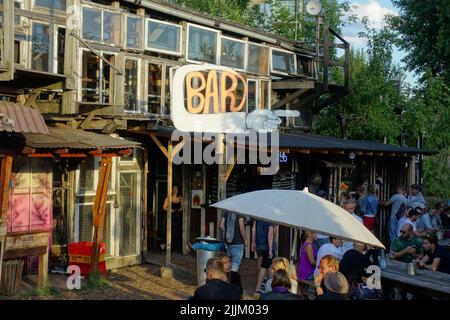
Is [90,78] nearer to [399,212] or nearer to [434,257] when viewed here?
[434,257]

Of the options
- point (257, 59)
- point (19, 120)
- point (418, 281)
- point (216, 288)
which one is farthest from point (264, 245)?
point (257, 59)

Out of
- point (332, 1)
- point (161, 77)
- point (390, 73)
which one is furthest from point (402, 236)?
point (332, 1)

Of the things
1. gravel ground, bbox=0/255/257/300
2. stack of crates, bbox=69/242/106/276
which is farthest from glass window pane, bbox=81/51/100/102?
gravel ground, bbox=0/255/257/300

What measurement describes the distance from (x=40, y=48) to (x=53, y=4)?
3.43ft

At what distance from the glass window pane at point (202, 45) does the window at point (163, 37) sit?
460 mm

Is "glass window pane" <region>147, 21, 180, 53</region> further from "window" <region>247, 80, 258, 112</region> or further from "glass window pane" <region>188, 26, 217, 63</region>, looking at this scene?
"window" <region>247, 80, 258, 112</region>

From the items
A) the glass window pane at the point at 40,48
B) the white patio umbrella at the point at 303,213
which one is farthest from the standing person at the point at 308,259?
the glass window pane at the point at 40,48

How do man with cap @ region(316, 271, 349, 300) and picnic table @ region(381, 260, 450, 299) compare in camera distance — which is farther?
picnic table @ region(381, 260, 450, 299)

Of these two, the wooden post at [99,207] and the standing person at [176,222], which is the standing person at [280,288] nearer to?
the wooden post at [99,207]

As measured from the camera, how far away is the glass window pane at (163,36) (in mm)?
15641

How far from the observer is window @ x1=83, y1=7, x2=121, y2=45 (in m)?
14.2

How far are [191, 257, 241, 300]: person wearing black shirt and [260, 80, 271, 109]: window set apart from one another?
12413 mm

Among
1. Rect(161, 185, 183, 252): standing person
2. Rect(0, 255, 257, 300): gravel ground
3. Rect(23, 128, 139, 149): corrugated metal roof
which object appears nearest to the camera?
Rect(23, 128, 139, 149): corrugated metal roof

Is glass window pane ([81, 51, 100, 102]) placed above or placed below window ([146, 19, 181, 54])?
below
